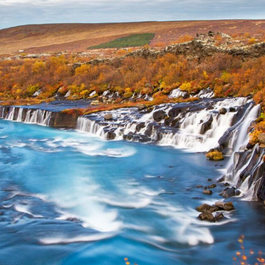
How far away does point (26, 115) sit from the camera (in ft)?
128

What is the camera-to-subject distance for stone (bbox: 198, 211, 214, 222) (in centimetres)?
1388

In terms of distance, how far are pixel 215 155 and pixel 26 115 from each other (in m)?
23.1

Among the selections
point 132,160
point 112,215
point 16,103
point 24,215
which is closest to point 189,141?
point 132,160

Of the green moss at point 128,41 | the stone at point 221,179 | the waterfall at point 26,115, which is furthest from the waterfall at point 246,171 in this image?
the green moss at point 128,41

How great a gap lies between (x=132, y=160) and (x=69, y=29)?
130824mm

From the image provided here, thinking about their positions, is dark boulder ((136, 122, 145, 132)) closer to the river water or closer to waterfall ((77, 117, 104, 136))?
waterfall ((77, 117, 104, 136))

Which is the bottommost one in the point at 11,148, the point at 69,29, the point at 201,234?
the point at 11,148

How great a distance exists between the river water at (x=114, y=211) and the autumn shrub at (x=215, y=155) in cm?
36

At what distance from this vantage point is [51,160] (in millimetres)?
23812

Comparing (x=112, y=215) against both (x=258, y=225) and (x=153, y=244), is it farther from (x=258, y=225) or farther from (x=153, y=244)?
(x=258, y=225)

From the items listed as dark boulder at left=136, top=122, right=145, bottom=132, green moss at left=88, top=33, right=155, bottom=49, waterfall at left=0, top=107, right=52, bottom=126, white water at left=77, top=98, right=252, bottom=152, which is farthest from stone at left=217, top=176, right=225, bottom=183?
green moss at left=88, top=33, right=155, bottom=49

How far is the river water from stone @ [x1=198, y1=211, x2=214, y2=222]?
0.23 m

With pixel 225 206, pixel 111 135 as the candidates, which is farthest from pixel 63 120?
pixel 225 206

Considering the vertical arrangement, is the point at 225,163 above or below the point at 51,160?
above
